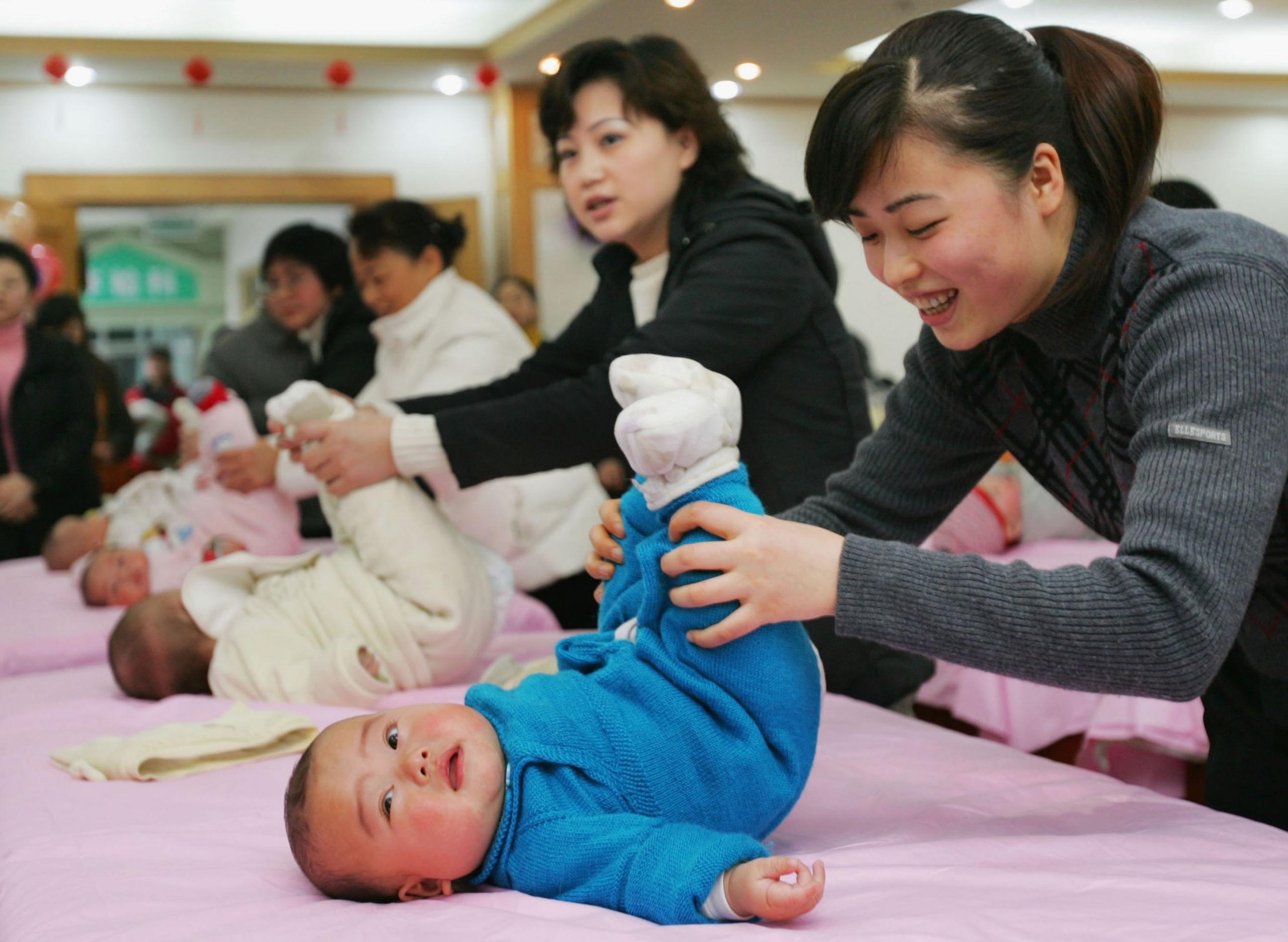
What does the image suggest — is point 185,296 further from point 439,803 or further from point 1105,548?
point 439,803

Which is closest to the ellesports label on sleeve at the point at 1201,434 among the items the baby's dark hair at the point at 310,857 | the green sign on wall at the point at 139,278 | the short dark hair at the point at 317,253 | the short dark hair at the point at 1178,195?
the short dark hair at the point at 1178,195

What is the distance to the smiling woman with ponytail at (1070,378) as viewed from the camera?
95cm

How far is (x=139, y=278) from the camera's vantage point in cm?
646

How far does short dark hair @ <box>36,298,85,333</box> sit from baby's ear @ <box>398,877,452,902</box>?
4.36 metres

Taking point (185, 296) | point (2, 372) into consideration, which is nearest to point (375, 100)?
point (185, 296)

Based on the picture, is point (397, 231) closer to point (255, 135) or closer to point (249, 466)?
point (249, 466)

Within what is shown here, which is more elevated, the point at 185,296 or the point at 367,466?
the point at 185,296

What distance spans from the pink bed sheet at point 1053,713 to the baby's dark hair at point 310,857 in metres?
1.30

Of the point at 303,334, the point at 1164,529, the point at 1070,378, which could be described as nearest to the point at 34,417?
the point at 303,334

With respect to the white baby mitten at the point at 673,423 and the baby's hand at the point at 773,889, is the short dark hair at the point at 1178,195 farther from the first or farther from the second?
the baby's hand at the point at 773,889

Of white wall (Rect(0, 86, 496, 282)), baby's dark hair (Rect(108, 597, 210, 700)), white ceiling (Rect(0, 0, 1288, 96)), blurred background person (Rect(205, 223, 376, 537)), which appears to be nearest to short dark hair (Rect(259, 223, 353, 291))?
blurred background person (Rect(205, 223, 376, 537))

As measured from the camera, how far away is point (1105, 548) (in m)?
3.14

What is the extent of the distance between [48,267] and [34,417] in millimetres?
1628

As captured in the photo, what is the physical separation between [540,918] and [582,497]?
2.03 meters
